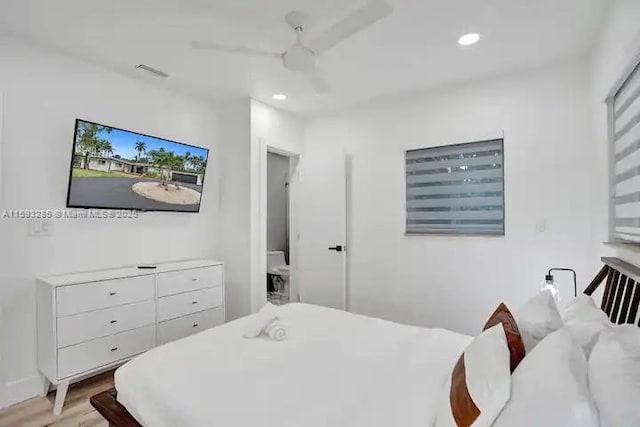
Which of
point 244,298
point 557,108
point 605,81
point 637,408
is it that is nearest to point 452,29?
point 605,81

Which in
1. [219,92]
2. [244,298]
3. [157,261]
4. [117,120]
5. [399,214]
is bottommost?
[244,298]

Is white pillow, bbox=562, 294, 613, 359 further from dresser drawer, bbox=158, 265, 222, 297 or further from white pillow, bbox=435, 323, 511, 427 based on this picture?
dresser drawer, bbox=158, 265, 222, 297

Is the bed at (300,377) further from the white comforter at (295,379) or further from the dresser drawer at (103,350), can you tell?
the dresser drawer at (103,350)

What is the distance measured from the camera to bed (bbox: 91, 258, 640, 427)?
121 centimetres

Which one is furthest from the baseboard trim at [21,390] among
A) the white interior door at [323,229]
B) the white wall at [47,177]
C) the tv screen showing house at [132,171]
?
the white interior door at [323,229]

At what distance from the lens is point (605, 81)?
2.25 meters

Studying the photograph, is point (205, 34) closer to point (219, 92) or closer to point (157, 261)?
point (219, 92)

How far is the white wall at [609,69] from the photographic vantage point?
5.69ft

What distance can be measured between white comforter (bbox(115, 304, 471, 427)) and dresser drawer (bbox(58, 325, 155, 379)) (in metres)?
1.08

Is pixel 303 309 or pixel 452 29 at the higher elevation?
pixel 452 29

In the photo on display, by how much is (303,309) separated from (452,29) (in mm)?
2141

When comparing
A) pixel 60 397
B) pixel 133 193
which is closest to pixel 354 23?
pixel 133 193

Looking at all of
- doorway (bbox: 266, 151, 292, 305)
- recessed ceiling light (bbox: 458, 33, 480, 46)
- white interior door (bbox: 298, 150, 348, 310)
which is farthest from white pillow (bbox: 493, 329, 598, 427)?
doorway (bbox: 266, 151, 292, 305)

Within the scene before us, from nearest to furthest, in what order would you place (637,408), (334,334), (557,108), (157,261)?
(637,408), (334,334), (557,108), (157,261)
